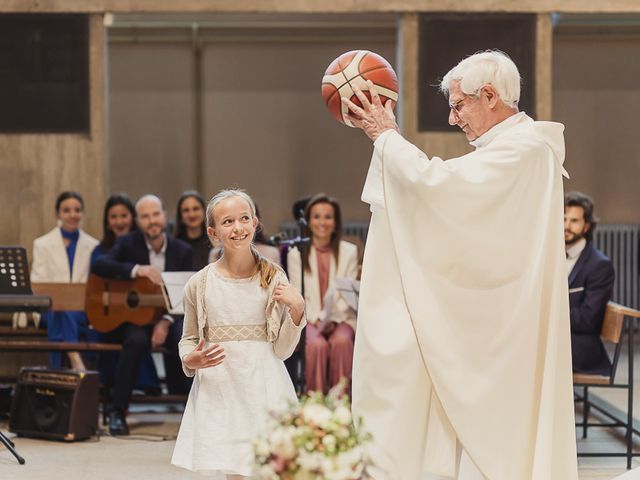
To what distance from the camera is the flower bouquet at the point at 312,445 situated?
231 cm

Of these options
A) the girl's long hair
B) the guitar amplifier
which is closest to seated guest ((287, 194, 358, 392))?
the guitar amplifier

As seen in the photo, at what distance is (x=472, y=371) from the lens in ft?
12.2

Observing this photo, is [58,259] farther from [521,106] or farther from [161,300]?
[521,106]

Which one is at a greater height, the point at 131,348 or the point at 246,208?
the point at 246,208

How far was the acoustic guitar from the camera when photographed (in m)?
7.09

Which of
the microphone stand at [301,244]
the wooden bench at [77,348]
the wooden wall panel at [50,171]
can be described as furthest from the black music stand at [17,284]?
the wooden wall panel at [50,171]

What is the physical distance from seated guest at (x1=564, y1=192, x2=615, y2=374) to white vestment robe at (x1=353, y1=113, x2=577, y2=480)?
245 cm

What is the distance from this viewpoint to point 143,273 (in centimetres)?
700

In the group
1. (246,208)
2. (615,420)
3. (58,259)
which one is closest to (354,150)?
(58,259)

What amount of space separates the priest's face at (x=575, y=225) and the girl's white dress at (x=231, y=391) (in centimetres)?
280

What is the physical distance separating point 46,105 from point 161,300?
1965mm

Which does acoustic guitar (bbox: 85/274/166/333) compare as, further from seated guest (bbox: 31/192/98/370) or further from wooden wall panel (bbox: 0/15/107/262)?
wooden wall panel (bbox: 0/15/107/262)

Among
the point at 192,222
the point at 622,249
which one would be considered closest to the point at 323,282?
the point at 192,222

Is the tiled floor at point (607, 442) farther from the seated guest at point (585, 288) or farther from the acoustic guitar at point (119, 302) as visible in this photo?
the acoustic guitar at point (119, 302)
